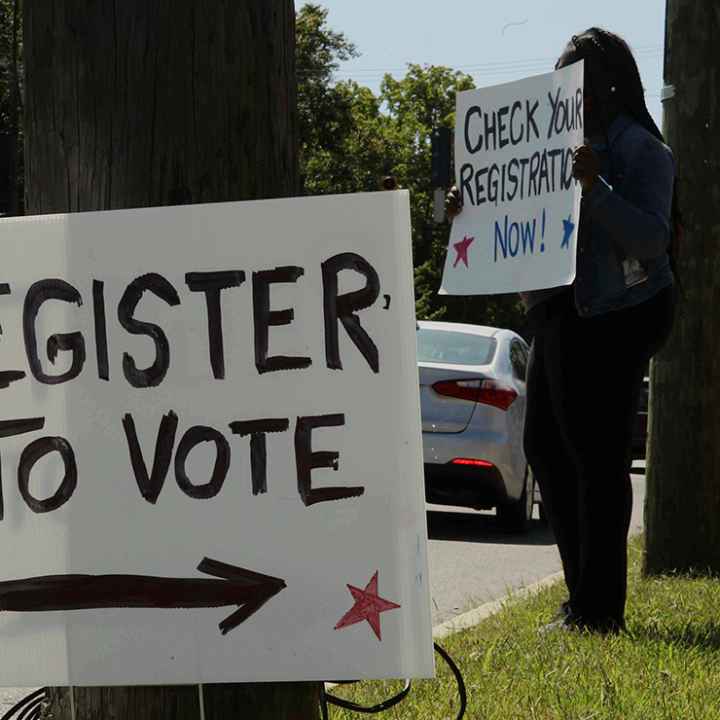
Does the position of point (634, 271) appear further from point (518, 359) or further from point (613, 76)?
point (518, 359)

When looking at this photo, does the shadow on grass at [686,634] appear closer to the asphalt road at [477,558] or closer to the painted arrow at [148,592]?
the asphalt road at [477,558]

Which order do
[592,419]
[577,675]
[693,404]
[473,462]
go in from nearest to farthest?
[577,675], [592,419], [693,404], [473,462]

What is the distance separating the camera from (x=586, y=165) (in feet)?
15.2

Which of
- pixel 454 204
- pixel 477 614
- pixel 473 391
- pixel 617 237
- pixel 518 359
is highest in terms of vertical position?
pixel 454 204

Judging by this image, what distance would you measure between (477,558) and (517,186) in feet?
15.5

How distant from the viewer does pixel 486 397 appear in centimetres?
1035

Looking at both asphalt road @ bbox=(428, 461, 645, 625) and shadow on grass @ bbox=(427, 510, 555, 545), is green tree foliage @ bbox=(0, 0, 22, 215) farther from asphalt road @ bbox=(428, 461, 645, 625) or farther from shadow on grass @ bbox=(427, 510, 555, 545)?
shadow on grass @ bbox=(427, 510, 555, 545)

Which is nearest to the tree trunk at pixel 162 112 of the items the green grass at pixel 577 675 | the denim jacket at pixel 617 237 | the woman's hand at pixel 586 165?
the green grass at pixel 577 675

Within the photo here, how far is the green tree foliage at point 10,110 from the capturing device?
57.3ft

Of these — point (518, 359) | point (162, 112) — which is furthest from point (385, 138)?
point (162, 112)

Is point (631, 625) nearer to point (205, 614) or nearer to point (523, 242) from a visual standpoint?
point (523, 242)

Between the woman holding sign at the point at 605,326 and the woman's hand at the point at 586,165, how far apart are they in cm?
5

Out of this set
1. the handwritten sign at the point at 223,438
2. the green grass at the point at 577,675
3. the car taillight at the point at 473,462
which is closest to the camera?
the handwritten sign at the point at 223,438

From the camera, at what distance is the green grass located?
12.9 feet
